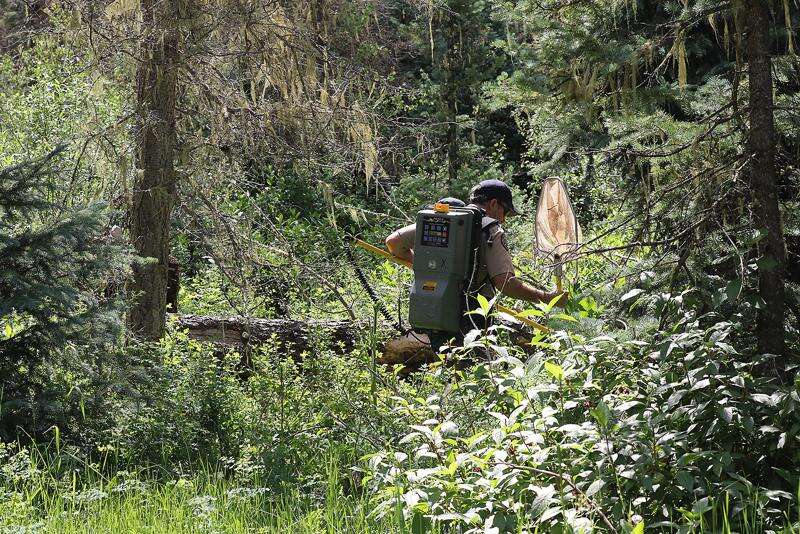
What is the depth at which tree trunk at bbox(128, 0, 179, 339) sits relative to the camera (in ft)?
23.6

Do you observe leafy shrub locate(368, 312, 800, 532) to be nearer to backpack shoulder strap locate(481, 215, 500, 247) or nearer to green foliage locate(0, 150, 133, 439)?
backpack shoulder strap locate(481, 215, 500, 247)

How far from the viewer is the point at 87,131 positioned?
23.0 ft

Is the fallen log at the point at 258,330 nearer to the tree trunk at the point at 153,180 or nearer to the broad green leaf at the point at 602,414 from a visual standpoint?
the tree trunk at the point at 153,180

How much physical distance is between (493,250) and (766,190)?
198cm

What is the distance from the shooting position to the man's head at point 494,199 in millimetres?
6344

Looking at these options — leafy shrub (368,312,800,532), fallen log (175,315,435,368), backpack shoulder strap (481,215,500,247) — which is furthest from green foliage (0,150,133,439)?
fallen log (175,315,435,368)

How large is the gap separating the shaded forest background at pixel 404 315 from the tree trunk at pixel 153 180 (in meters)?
0.02

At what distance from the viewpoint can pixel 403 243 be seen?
21.8 feet

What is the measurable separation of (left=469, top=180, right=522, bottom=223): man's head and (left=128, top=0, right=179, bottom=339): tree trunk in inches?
91.4

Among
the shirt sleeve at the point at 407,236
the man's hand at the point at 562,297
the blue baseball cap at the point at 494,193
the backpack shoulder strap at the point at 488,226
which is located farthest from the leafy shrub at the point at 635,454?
the shirt sleeve at the point at 407,236

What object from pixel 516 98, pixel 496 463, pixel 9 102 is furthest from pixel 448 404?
pixel 9 102

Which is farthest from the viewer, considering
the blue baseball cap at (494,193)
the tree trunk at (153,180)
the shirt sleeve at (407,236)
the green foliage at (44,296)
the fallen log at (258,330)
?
the fallen log at (258,330)

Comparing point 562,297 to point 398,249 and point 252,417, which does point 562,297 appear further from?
point 252,417

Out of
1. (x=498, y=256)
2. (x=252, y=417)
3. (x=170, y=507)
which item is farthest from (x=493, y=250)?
(x=170, y=507)
